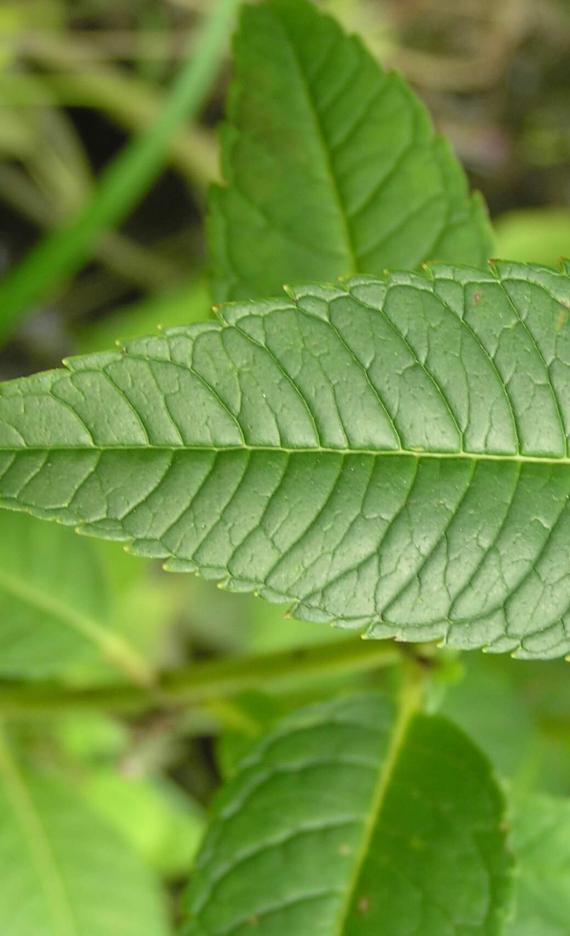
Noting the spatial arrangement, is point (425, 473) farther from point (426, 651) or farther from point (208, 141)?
point (208, 141)

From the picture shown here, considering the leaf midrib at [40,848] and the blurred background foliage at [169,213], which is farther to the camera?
the blurred background foliage at [169,213]

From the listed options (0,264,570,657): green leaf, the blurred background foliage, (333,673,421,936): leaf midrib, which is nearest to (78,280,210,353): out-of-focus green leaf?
the blurred background foliage

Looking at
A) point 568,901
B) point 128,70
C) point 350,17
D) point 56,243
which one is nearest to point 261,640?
point 56,243

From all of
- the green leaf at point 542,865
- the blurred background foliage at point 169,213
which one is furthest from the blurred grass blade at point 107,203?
the green leaf at point 542,865

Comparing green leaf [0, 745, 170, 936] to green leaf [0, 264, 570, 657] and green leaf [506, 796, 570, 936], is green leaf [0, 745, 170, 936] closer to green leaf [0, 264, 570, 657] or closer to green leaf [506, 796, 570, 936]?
green leaf [506, 796, 570, 936]

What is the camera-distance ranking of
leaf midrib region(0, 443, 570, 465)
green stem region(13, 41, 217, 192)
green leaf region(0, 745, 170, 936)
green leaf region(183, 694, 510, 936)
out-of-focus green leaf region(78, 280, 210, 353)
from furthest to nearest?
green stem region(13, 41, 217, 192)
out-of-focus green leaf region(78, 280, 210, 353)
green leaf region(0, 745, 170, 936)
green leaf region(183, 694, 510, 936)
leaf midrib region(0, 443, 570, 465)

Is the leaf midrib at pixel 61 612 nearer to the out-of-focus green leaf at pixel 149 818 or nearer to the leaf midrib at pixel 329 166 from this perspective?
the leaf midrib at pixel 329 166
